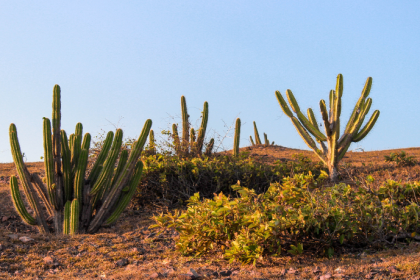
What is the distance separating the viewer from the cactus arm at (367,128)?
1095 cm

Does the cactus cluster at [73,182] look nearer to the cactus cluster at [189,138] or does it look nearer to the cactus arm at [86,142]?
the cactus arm at [86,142]

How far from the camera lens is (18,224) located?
8.07 m

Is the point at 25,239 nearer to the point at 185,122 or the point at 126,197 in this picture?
the point at 126,197

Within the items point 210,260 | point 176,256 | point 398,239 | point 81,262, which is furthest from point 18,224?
point 398,239

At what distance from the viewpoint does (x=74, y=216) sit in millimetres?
6734

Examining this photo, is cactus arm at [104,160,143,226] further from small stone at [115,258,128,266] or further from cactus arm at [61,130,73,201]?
small stone at [115,258,128,266]

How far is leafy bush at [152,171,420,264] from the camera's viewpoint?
4.41 meters

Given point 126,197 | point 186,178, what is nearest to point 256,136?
point 186,178

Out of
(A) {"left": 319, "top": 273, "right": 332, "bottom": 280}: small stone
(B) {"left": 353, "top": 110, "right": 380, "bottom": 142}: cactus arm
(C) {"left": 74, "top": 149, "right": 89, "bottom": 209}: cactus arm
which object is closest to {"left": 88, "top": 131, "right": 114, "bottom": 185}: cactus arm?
(C) {"left": 74, "top": 149, "right": 89, "bottom": 209}: cactus arm

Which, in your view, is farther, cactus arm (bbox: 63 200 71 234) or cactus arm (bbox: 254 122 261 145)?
cactus arm (bbox: 254 122 261 145)

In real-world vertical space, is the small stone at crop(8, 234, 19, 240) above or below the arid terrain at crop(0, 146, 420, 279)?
above

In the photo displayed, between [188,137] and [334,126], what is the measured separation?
4.34 metres

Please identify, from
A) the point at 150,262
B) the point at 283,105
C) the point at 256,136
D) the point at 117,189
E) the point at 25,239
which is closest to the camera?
the point at 150,262

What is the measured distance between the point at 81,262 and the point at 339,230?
11.6 ft
